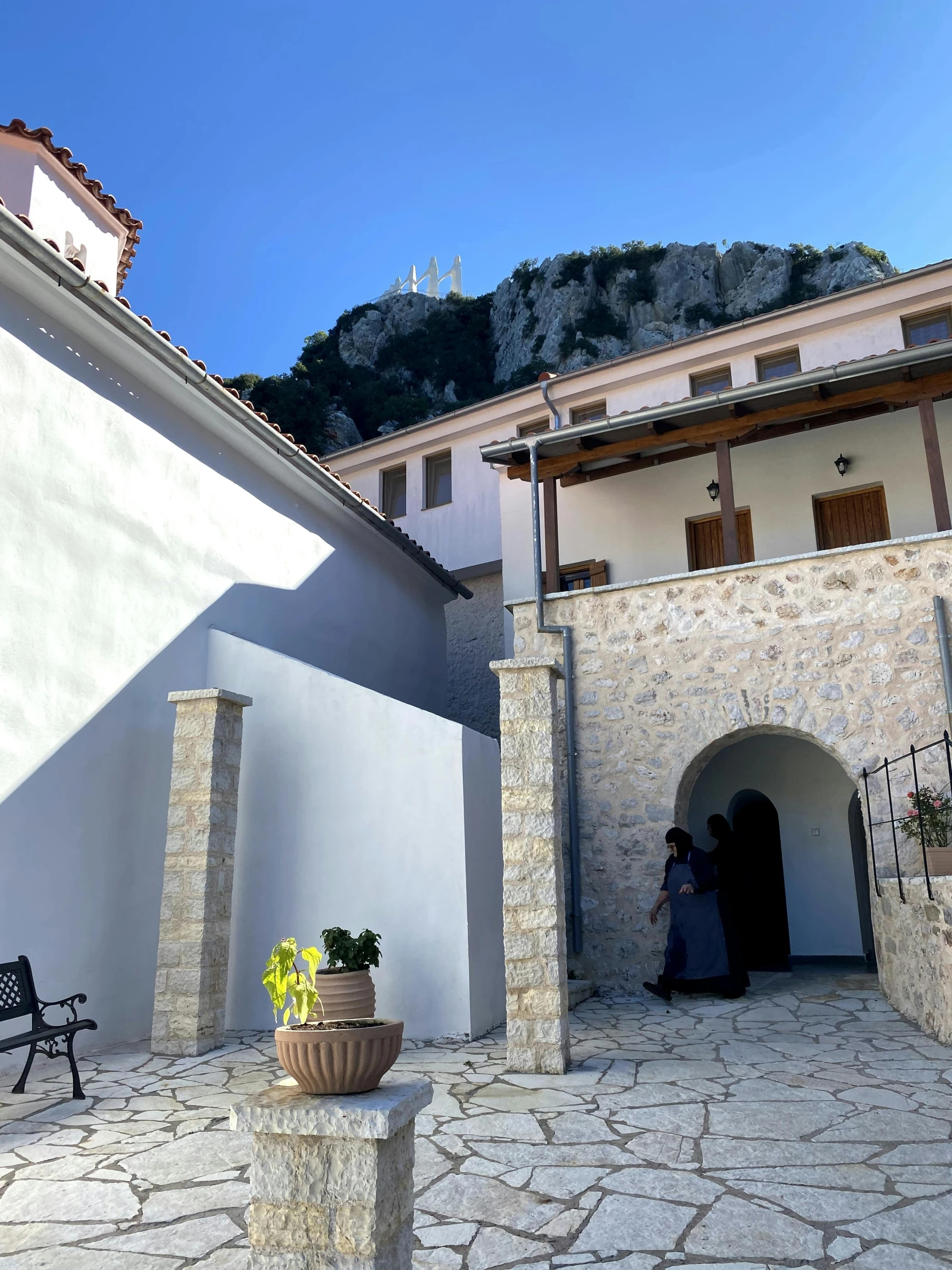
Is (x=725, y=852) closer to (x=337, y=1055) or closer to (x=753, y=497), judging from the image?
(x=753, y=497)

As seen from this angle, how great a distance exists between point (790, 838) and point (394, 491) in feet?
32.4

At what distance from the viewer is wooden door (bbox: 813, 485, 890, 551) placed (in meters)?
11.3

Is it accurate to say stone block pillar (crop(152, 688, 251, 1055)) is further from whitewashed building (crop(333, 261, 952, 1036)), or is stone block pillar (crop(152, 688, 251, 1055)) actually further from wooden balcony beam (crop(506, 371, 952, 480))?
wooden balcony beam (crop(506, 371, 952, 480))

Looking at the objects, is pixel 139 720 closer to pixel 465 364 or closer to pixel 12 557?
pixel 12 557

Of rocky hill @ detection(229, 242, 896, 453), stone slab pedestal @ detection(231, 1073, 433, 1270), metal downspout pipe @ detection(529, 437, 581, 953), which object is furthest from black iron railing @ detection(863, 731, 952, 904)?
rocky hill @ detection(229, 242, 896, 453)

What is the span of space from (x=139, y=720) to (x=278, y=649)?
2.31 meters

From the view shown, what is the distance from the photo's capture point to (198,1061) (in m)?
6.25

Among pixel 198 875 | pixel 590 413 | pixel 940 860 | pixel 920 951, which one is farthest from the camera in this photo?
pixel 590 413

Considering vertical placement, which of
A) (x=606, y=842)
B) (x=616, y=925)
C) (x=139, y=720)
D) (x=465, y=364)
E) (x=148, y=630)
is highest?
A: (x=465, y=364)

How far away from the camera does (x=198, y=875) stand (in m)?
6.78

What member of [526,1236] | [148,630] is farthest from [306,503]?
[526,1236]

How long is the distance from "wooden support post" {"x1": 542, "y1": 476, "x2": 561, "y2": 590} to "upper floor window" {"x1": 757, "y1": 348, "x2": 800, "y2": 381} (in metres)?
4.98

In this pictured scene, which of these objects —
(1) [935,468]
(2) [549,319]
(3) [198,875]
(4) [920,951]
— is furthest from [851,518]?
(2) [549,319]

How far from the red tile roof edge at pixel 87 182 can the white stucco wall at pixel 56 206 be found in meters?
0.06
